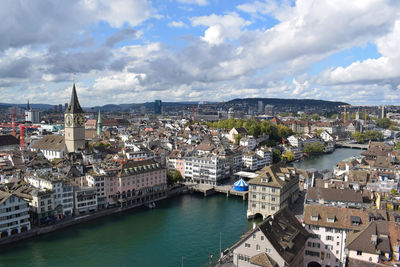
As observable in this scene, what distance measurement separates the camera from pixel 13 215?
1286 inches

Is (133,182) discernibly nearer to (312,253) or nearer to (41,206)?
(41,206)

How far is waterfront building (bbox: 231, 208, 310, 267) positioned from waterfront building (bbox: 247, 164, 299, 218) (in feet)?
42.5

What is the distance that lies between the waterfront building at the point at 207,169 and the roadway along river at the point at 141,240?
409 inches

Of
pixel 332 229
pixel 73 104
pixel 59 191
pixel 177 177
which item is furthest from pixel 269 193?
pixel 73 104

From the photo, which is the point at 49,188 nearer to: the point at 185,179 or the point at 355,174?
the point at 185,179

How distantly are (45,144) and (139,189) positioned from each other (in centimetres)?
3506

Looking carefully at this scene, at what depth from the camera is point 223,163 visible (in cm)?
5634

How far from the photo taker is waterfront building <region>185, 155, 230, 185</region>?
5447 cm

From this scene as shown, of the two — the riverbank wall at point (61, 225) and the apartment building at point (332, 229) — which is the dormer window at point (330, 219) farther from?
the riverbank wall at point (61, 225)

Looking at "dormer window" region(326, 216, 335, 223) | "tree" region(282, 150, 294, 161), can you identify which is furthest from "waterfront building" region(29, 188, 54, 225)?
"tree" region(282, 150, 294, 161)

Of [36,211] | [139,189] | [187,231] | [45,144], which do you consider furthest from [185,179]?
[45,144]

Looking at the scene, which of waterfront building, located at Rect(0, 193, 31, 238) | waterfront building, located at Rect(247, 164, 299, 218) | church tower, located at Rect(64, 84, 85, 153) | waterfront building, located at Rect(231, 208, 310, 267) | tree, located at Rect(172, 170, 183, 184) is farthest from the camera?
church tower, located at Rect(64, 84, 85, 153)

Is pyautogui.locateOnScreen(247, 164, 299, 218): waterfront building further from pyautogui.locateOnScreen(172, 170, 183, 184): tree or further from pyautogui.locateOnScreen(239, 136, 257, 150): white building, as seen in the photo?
pyautogui.locateOnScreen(239, 136, 257, 150): white building

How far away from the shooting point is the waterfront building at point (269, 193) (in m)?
37.1
